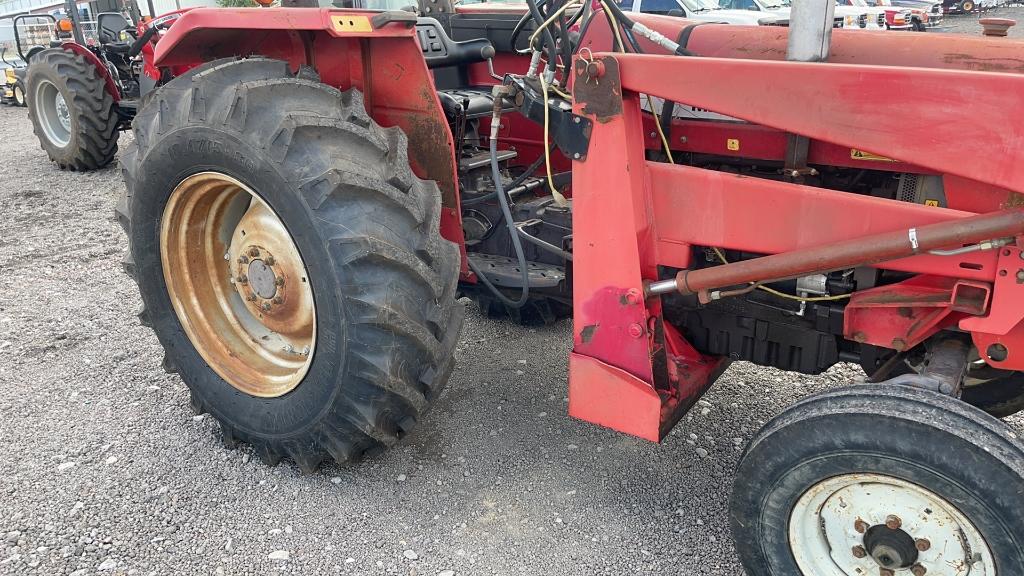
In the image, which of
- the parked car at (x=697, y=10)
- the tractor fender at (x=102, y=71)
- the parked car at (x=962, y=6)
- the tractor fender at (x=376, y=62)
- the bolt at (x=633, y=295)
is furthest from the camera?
the parked car at (x=962, y=6)

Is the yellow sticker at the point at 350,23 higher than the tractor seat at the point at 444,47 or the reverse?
higher

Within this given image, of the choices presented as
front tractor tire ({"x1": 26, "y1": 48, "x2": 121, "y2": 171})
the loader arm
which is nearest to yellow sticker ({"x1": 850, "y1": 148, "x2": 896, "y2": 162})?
the loader arm

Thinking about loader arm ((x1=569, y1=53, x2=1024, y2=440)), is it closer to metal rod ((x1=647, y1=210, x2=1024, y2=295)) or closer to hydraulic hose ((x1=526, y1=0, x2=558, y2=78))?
metal rod ((x1=647, y1=210, x2=1024, y2=295))

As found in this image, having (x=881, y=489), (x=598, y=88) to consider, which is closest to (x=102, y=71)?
(x=598, y=88)

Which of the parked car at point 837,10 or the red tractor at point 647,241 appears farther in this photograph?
the parked car at point 837,10

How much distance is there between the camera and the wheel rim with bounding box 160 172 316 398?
101 inches

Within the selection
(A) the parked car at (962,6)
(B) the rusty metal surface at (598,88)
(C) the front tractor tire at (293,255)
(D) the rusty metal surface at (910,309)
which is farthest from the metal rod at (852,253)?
(A) the parked car at (962,6)

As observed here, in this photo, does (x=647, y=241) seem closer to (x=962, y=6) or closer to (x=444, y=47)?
(x=444, y=47)

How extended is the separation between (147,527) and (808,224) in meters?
2.10

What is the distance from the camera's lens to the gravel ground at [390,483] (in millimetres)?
2285

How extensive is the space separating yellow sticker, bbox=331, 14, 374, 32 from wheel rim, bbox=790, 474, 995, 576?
1.74 meters

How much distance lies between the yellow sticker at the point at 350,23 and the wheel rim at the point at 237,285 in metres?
0.58

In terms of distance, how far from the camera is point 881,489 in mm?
1800

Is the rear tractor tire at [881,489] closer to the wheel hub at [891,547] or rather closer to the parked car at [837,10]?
the wheel hub at [891,547]
